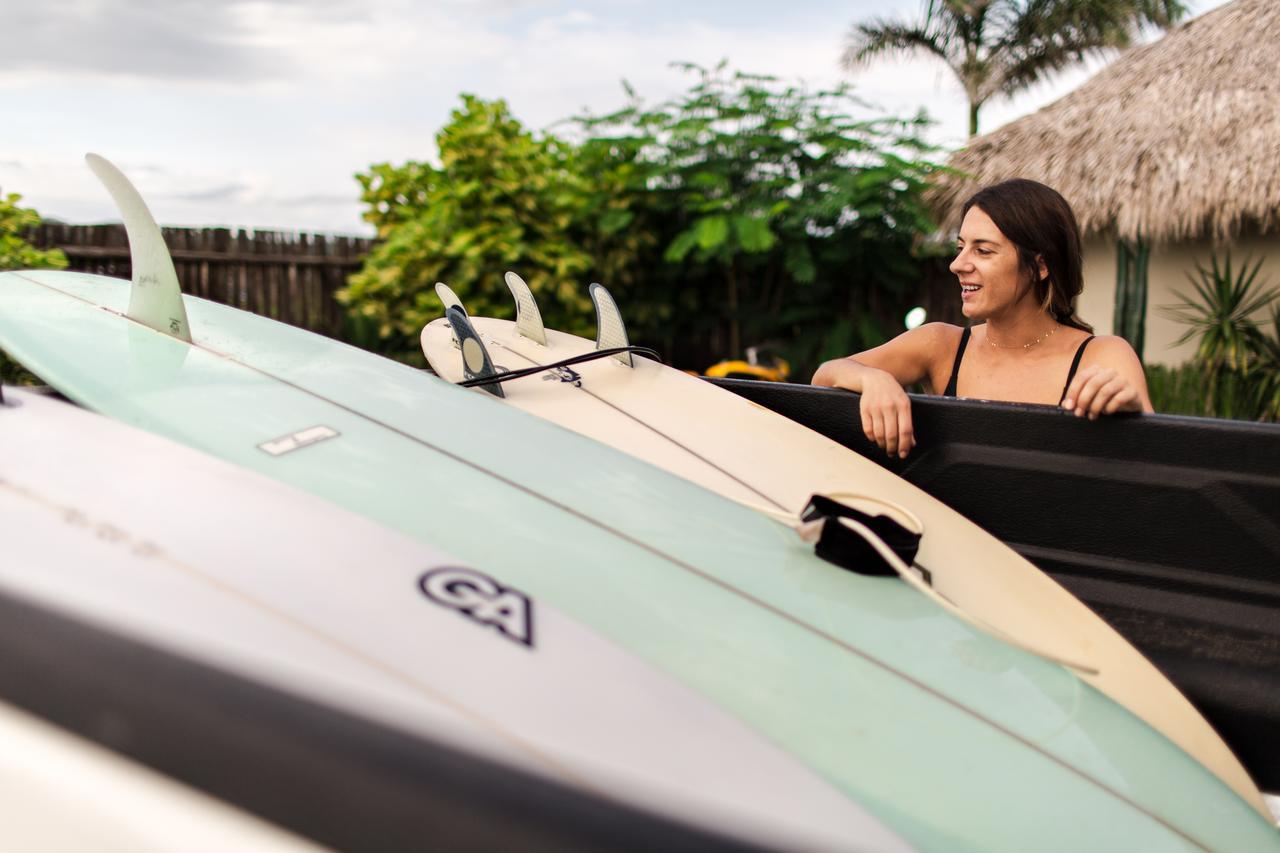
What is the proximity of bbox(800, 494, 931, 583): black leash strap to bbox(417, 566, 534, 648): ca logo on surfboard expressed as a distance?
45 centimetres

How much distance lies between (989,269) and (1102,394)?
819mm

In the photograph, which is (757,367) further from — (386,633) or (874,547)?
(386,633)

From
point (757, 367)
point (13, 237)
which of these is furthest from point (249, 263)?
point (757, 367)

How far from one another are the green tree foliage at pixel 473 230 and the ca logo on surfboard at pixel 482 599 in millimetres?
7610

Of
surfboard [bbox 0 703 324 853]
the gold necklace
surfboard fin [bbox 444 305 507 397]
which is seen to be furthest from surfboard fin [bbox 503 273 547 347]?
surfboard [bbox 0 703 324 853]

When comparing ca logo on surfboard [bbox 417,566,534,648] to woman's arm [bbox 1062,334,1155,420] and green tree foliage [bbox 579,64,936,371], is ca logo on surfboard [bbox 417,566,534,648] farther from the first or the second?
green tree foliage [bbox 579,64,936,371]

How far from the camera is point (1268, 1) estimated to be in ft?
26.8

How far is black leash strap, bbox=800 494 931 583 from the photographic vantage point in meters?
1.02

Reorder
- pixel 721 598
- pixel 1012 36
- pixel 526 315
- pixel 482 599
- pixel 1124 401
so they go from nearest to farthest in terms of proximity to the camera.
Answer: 1. pixel 482 599
2. pixel 721 598
3. pixel 1124 401
4. pixel 526 315
5. pixel 1012 36

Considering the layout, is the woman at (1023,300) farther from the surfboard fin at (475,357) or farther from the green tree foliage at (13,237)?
the green tree foliage at (13,237)

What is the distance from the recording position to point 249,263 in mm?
9859

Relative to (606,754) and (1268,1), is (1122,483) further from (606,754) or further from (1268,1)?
(1268,1)

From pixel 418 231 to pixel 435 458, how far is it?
7765 mm

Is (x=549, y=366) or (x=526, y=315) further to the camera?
(x=526, y=315)
